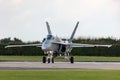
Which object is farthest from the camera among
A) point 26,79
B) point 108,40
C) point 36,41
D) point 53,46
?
point 108,40

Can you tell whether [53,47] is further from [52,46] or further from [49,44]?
[49,44]

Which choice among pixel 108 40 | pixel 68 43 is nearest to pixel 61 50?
pixel 68 43

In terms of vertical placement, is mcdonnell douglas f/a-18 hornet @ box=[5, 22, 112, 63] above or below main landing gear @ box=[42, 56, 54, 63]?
above

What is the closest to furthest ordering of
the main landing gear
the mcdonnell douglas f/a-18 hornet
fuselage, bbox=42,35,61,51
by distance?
the main landing gear → the mcdonnell douglas f/a-18 hornet → fuselage, bbox=42,35,61,51

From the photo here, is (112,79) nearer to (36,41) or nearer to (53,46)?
(53,46)

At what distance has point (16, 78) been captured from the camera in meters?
23.1

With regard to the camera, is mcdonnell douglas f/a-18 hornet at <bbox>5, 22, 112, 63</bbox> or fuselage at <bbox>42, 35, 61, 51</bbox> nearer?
mcdonnell douglas f/a-18 hornet at <bbox>5, 22, 112, 63</bbox>

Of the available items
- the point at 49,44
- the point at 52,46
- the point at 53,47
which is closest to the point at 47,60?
the point at 49,44

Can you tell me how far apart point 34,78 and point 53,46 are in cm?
2894

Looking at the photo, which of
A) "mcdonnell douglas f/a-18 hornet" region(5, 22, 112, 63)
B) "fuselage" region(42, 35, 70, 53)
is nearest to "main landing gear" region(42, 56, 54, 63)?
"mcdonnell douglas f/a-18 hornet" region(5, 22, 112, 63)

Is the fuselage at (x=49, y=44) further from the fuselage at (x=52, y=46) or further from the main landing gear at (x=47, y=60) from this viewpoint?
the main landing gear at (x=47, y=60)

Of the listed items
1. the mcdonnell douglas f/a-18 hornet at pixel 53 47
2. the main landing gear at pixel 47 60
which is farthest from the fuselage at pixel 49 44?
the main landing gear at pixel 47 60

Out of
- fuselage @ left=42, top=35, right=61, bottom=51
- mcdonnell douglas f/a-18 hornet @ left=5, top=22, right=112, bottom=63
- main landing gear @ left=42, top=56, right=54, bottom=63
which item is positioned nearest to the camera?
main landing gear @ left=42, top=56, right=54, bottom=63

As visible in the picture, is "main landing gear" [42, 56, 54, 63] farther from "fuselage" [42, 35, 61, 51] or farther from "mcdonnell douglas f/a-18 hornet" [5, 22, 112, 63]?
"fuselage" [42, 35, 61, 51]
